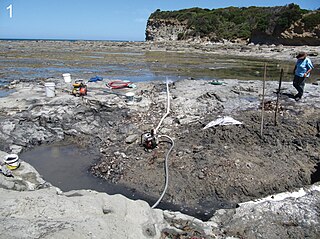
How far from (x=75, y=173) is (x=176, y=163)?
240 centimetres

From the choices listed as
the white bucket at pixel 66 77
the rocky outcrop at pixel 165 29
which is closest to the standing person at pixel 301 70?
the white bucket at pixel 66 77

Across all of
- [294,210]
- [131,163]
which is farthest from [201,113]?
[294,210]

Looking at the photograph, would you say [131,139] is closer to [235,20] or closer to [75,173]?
[75,173]

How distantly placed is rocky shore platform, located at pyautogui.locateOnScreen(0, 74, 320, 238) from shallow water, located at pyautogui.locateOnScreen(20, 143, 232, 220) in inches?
5.5

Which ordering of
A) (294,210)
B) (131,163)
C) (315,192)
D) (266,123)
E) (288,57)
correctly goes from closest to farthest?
(294,210), (315,192), (131,163), (266,123), (288,57)

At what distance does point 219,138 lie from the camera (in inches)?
292

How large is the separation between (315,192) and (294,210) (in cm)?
83

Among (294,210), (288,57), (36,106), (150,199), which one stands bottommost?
(150,199)

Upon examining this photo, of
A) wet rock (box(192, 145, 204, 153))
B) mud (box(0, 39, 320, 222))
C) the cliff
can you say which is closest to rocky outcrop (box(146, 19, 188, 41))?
the cliff

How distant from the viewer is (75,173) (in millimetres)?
6617

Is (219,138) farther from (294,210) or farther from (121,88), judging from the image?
(121,88)

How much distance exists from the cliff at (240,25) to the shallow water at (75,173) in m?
39.8

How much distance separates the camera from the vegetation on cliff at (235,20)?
141 ft

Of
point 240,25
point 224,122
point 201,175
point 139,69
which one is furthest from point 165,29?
point 201,175
